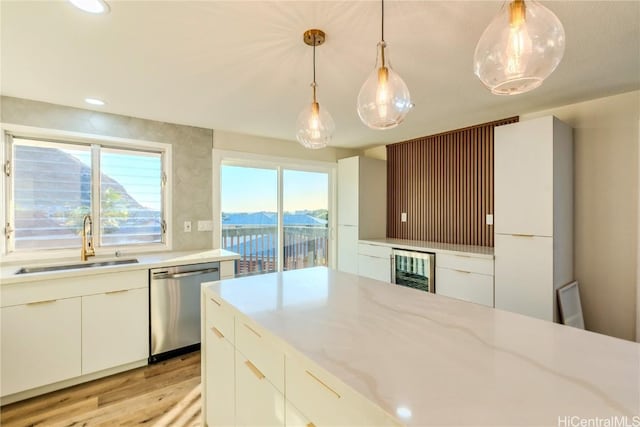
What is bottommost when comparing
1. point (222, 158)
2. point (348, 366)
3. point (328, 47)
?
point (348, 366)

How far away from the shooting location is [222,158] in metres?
3.47

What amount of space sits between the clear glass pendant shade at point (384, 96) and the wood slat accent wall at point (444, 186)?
2437mm

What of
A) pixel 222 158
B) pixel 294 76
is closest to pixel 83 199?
pixel 222 158

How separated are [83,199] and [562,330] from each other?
3.56 metres

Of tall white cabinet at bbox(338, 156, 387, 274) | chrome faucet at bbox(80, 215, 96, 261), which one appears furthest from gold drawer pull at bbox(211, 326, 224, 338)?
tall white cabinet at bbox(338, 156, 387, 274)

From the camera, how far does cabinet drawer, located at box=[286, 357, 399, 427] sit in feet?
2.22

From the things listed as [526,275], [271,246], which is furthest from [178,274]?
[526,275]

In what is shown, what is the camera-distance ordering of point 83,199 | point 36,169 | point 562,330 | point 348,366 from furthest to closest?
point 83,199
point 36,169
point 562,330
point 348,366

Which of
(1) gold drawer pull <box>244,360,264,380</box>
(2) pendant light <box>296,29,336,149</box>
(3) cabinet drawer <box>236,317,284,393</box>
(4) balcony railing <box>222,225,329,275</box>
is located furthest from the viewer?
(4) balcony railing <box>222,225,329,275</box>

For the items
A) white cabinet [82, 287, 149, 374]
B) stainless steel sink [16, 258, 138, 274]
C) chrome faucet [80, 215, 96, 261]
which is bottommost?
white cabinet [82, 287, 149, 374]

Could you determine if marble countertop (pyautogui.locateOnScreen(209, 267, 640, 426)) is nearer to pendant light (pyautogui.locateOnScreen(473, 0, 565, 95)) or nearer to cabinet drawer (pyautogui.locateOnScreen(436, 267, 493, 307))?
pendant light (pyautogui.locateOnScreen(473, 0, 565, 95))

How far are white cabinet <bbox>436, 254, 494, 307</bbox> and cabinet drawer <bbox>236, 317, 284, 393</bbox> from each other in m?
2.38

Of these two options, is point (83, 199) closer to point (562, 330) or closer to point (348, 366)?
point (348, 366)

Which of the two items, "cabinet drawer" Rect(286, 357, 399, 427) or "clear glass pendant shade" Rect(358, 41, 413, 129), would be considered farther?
"clear glass pendant shade" Rect(358, 41, 413, 129)
